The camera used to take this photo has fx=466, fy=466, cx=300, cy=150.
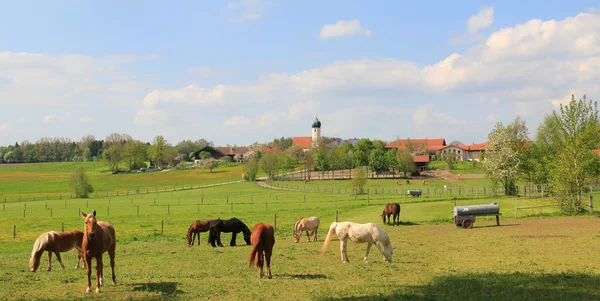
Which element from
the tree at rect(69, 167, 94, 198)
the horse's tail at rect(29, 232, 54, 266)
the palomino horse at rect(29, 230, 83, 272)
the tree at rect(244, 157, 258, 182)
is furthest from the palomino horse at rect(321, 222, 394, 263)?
the tree at rect(244, 157, 258, 182)

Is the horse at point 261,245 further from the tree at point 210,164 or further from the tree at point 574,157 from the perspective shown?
the tree at point 210,164

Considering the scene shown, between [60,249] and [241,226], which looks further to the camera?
[241,226]

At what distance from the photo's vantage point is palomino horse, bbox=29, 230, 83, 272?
15.8m

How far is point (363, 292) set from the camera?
39.8ft

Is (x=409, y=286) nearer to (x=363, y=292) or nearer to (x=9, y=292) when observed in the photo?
(x=363, y=292)

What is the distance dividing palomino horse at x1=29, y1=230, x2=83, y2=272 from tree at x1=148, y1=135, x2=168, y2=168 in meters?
146

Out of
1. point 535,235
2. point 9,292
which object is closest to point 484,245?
point 535,235

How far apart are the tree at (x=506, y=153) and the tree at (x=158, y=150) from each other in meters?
119

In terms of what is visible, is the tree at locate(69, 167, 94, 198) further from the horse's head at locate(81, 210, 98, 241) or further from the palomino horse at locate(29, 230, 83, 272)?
the horse's head at locate(81, 210, 98, 241)

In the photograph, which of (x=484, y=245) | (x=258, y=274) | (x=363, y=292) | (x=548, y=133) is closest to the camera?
(x=363, y=292)

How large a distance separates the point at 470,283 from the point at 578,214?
26.3 meters

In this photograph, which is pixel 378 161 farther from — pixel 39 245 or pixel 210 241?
pixel 39 245

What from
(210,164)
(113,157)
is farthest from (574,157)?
(113,157)

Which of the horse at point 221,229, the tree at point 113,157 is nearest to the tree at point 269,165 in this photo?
the tree at point 113,157
